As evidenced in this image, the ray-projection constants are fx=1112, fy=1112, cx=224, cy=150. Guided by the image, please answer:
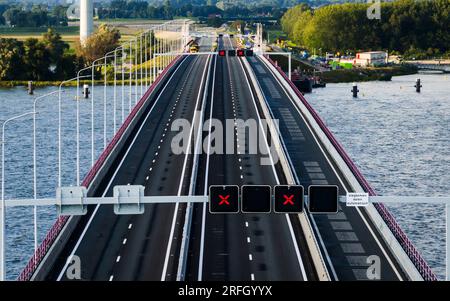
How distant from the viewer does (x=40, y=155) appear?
10762 cm

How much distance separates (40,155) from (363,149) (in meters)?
33.1

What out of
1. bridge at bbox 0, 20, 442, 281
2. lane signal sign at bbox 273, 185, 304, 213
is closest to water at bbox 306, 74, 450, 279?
bridge at bbox 0, 20, 442, 281

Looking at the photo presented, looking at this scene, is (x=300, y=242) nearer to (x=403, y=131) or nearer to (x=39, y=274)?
(x=39, y=274)

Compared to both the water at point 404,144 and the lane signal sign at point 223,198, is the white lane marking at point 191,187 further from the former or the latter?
the water at point 404,144

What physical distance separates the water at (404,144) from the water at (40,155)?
25352 mm

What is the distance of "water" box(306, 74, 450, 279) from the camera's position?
3096 inches

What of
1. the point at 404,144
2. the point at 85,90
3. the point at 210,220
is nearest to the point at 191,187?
the point at 210,220

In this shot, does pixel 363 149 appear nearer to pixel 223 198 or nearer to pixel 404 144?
pixel 404 144

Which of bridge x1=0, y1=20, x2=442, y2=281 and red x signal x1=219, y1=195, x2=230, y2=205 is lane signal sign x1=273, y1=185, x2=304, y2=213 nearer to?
bridge x1=0, y1=20, x2=442, y2=281

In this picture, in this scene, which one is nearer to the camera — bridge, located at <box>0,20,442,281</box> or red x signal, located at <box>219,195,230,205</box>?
red x signal, located at <box>219,195,230,205</box>

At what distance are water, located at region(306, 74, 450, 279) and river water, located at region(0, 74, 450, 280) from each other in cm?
7

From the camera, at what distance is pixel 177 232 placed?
66562 millimetres

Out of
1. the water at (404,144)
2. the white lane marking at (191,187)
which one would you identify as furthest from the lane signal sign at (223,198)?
the water at (404,144)

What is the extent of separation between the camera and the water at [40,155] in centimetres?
7312
